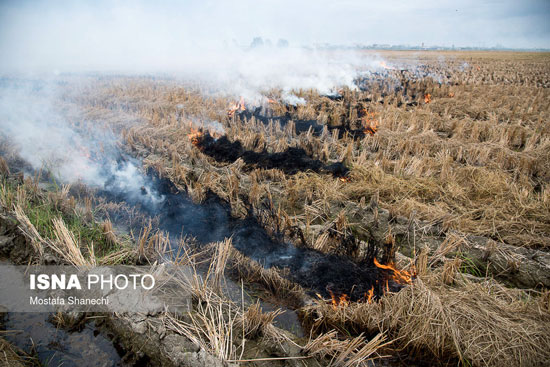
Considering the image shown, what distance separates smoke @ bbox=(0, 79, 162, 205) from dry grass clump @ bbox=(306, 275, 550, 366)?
367 cm

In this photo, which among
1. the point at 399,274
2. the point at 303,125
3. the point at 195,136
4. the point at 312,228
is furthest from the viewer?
the point at 303,125

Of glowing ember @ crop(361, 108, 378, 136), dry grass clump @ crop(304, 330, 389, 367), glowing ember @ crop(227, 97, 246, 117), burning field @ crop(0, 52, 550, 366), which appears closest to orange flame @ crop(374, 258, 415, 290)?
burning field @ crop(0, 52, 550, 366)

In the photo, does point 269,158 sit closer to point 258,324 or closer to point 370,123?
point 370,123

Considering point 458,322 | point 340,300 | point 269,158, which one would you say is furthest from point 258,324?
point 269,158

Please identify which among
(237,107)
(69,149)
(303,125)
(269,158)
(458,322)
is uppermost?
(237,107)

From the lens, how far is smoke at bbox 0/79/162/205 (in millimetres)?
5371

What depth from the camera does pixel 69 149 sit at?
6.70 metres

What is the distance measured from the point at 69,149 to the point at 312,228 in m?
6.02

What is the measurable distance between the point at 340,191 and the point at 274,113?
6.08 metres

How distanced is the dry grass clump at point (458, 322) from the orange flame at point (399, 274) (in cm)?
20

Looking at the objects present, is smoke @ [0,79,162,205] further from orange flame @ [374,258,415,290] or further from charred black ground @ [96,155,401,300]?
orange flame @ [374,258,415,290]

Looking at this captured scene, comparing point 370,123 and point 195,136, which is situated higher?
point 370,123

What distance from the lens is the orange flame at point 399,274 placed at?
3258 mm

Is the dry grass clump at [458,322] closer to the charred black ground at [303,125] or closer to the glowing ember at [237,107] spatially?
the charred black ground at [303,125]
